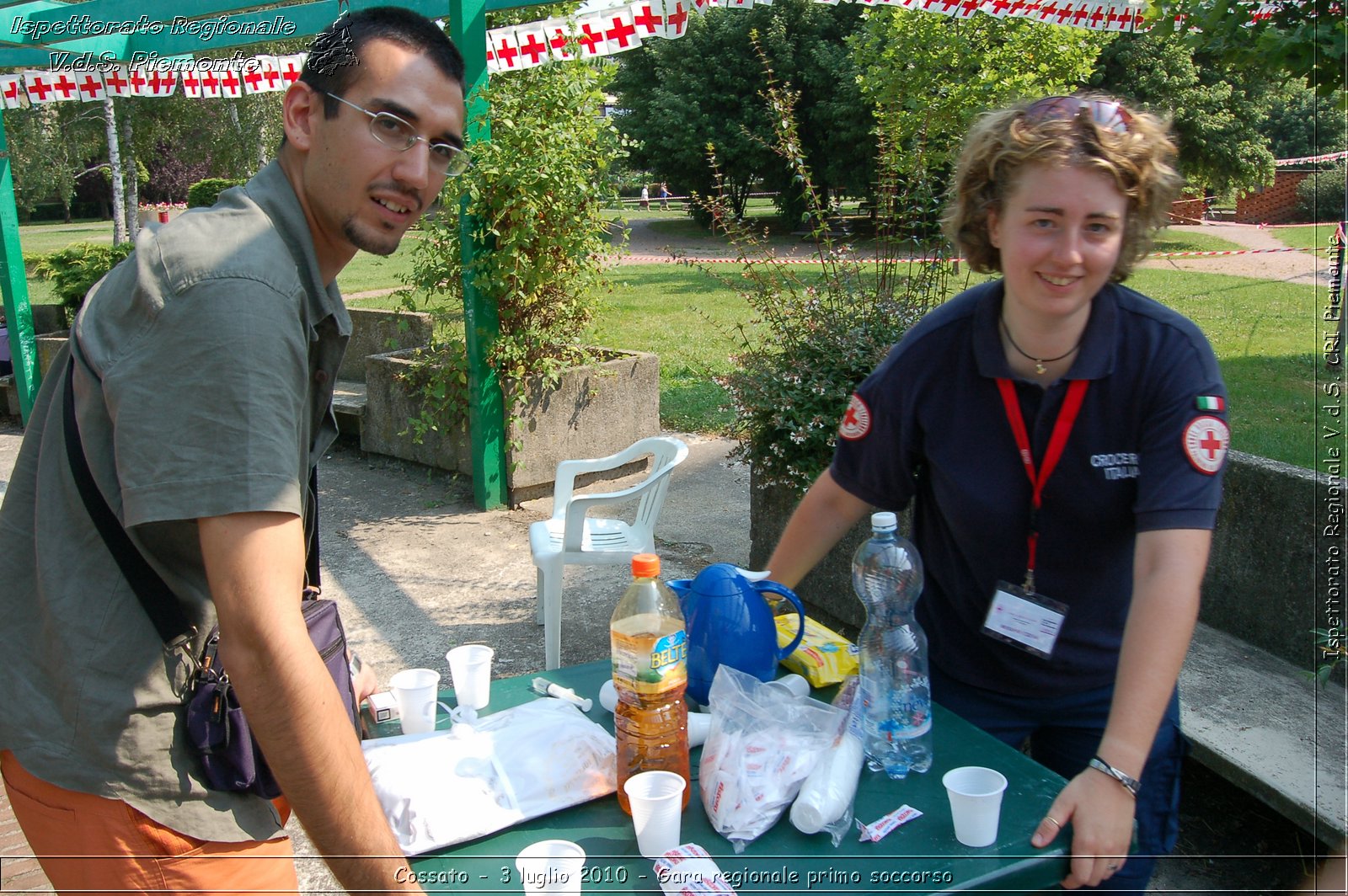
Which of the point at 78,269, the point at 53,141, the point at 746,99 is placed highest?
the point at 746,99

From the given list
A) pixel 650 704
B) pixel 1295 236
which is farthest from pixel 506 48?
pixel 1295 236

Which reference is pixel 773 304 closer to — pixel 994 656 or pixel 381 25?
pixel 994 656

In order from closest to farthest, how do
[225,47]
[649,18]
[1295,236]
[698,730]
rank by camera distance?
1. [698,730]
2. [649,18]
3. [225,47]
4. [1295,236]

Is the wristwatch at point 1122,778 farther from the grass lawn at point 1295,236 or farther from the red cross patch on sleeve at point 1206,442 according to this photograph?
the grass lawn at point 1295,236

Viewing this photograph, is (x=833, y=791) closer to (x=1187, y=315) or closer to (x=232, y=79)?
(x=232, y=79)

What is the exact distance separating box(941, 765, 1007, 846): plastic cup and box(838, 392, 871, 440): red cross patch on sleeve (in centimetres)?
81

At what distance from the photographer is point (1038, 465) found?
205 centimetres

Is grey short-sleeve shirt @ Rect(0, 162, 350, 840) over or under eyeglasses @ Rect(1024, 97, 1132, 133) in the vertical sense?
under

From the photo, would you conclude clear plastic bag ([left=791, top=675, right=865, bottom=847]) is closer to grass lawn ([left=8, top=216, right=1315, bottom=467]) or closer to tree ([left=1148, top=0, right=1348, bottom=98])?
grass lawn ([left=8, top=216, right=1315, bottom=467])

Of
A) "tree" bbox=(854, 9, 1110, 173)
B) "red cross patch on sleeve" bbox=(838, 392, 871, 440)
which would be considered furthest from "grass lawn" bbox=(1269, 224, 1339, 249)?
"red cross patch on sleeve" bbox=(838, 392, 871, 440)

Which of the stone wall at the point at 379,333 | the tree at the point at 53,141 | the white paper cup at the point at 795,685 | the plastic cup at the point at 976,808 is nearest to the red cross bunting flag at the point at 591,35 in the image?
the stone wall at the point at 379,333

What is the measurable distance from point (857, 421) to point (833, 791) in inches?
34.1

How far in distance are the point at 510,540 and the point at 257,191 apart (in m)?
4.53

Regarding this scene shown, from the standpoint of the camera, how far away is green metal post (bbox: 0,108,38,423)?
8.78 m
